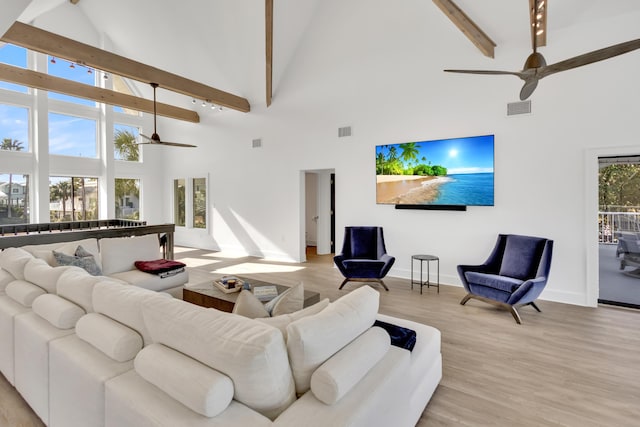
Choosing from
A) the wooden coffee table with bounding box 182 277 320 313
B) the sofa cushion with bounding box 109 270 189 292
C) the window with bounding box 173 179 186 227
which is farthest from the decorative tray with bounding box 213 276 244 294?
the window with bounding box 173 179 186 227

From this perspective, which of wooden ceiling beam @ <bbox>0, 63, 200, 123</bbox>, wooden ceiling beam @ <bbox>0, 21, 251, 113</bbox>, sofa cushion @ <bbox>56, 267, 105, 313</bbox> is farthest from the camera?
wooden ceiling beam @ <bbox>0, 63, 200, 123</bbox>

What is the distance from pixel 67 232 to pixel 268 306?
4208mm

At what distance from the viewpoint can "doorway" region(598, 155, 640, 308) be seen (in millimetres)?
4277

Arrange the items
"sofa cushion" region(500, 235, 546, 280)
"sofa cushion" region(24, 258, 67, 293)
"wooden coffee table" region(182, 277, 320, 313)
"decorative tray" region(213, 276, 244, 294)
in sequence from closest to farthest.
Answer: "sofa cushion" region(24, 258, 67, 293) → "wooden coffee table" region(182, 277, 320, 313) → "decorative tray" region(213, 276, 244, 294) → "sofa cushion" region(500, 235, 546, 280)

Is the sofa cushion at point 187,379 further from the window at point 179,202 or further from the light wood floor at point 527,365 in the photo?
the window at point 179,202

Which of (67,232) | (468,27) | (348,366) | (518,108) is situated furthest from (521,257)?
(67,232)

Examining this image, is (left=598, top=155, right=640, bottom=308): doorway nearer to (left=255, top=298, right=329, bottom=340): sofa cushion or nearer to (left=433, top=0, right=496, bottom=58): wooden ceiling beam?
(left=433, top=0, right=496, bottom=58): wooden ceiling beam

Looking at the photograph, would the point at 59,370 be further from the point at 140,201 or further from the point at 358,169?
the point at 140,201

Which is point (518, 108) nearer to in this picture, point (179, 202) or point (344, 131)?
point (344, 131)

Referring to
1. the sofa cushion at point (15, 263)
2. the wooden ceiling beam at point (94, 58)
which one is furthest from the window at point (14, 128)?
the sofa cushion at point (15, 263)

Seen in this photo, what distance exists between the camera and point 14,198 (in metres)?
7.82

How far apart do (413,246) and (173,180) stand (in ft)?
25.3

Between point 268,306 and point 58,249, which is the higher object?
point 58,249

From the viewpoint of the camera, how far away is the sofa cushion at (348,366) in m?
1.30
